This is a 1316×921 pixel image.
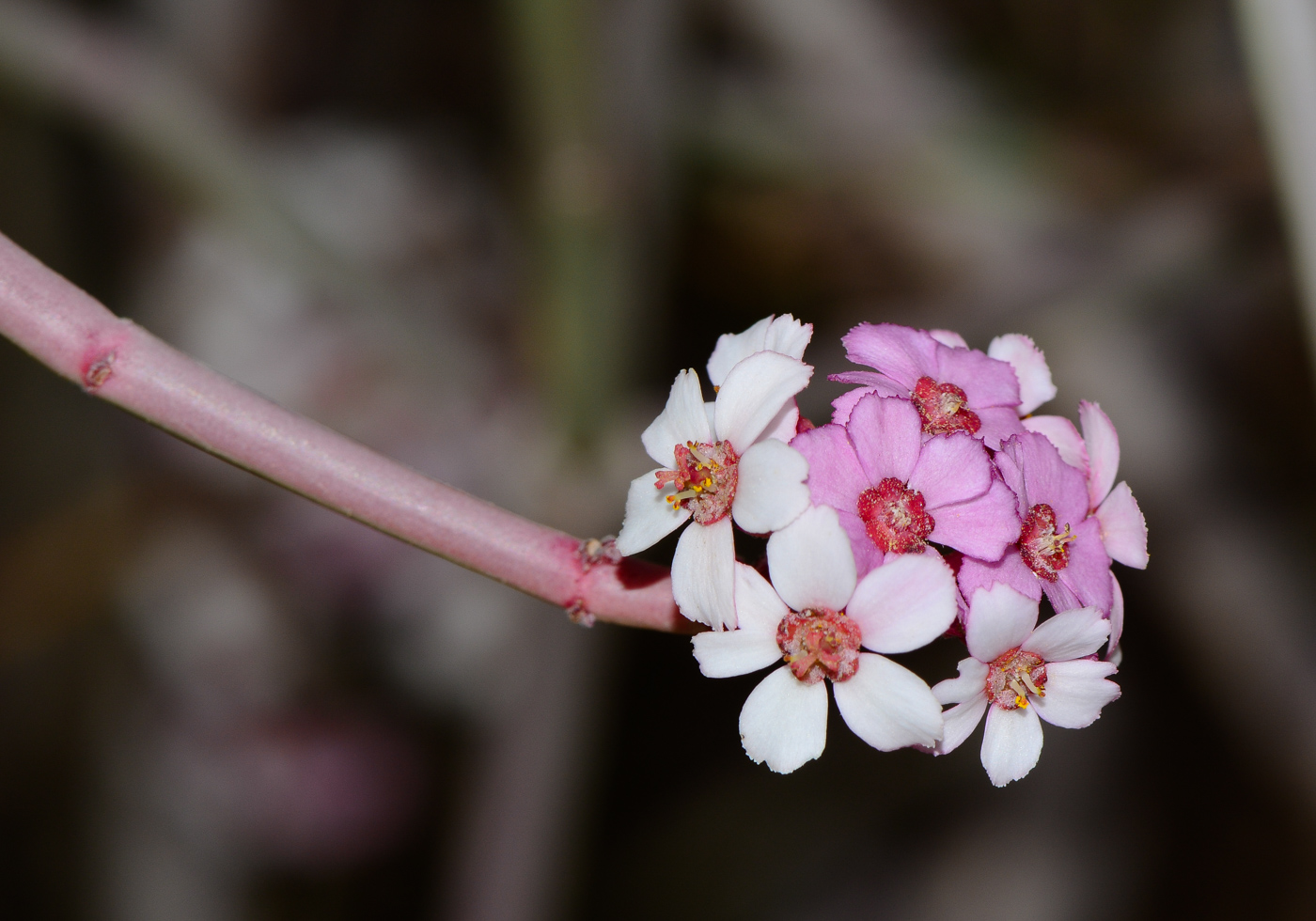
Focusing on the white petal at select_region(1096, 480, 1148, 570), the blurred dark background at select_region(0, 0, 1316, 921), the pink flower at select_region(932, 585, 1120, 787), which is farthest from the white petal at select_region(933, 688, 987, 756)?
the blurred dark background at select_region(0, 0, 1316, 921)

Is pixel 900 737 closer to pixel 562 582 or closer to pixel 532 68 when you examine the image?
pixel 562 582

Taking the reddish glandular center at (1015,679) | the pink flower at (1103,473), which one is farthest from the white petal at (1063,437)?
the reddish glandular center at (1015,679)

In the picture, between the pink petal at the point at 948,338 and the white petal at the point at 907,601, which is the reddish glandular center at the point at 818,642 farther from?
the pink petal at the point at 948,338

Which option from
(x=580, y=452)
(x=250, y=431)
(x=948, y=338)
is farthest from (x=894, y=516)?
(x=580, y=452)

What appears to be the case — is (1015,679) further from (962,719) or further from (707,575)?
(707,575)

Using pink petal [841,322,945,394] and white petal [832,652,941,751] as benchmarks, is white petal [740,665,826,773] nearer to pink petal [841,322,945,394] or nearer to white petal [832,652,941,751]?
white petal [832,652,941,751]

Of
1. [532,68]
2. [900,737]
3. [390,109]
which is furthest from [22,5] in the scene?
[900,737]
